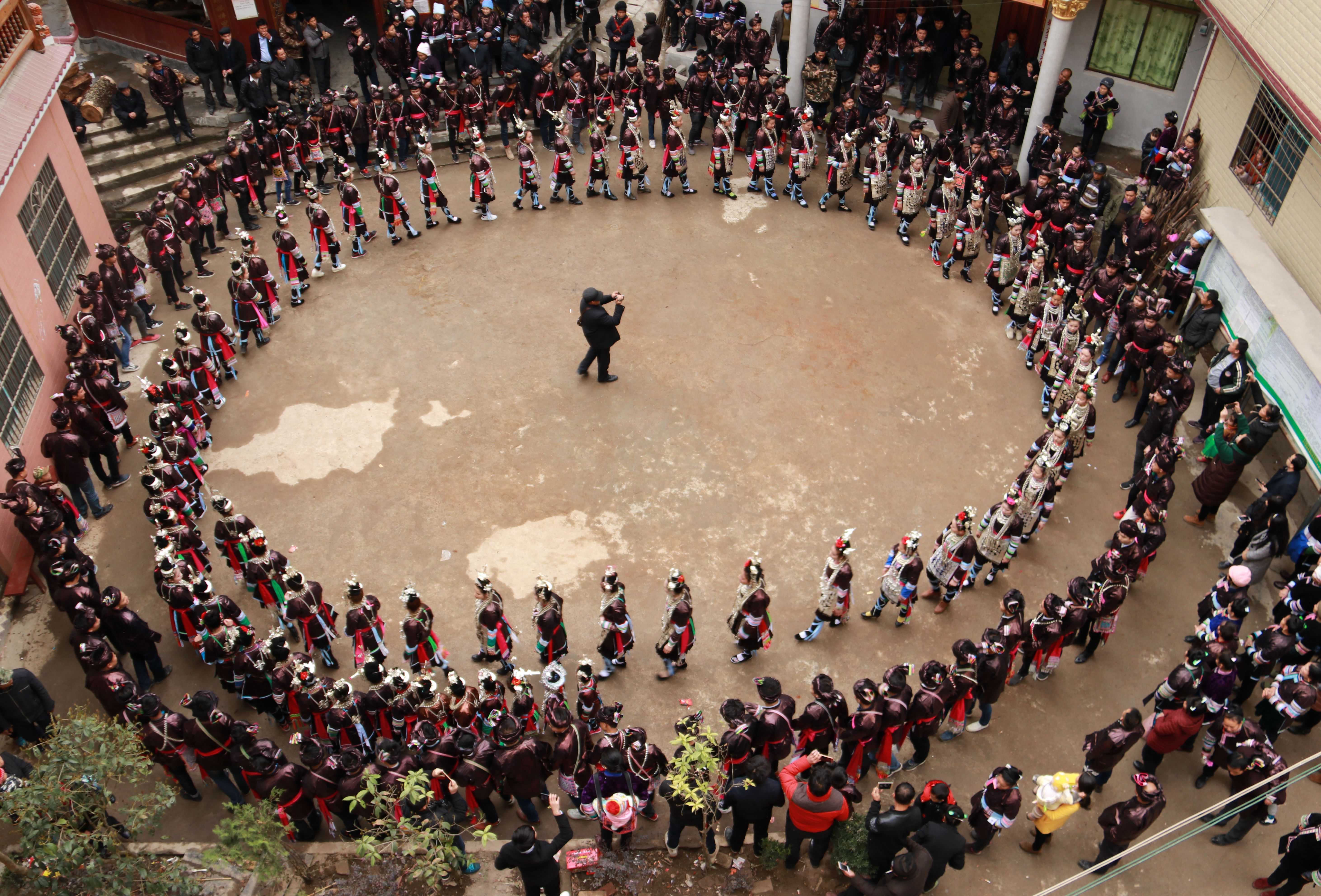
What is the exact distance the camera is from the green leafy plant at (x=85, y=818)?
6.22m

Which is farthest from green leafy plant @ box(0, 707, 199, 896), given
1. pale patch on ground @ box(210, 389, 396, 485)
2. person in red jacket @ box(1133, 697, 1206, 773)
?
person in red jacket @ box(1133, 697, 1206, 773)

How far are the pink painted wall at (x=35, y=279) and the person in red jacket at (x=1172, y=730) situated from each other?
1078cm

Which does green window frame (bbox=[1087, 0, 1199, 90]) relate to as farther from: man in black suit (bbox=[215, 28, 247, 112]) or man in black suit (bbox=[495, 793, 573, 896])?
man in black suit (bbox=[495, 793, 573, 896])

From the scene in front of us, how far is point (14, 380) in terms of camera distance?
1076 centimetres

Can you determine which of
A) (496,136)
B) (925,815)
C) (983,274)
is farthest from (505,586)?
(496,136)

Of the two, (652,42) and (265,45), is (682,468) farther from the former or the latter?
(265,45)

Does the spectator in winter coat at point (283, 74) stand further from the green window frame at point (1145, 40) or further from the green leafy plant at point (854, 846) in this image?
the green leafy plant at point (854, 846)

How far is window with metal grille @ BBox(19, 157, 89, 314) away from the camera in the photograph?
11.9 meters

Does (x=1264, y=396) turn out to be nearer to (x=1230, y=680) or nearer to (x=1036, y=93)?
(x=1230, y=680)

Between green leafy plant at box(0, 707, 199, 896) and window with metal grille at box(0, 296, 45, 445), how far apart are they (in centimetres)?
507

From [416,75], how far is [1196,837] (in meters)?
15.9

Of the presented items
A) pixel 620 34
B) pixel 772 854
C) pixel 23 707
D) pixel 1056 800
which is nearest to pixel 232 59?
pixel 620 34

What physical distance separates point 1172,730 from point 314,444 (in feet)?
29.9

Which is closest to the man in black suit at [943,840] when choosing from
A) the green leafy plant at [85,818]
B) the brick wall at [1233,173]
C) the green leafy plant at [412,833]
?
the green leafy plant at [412,833]
